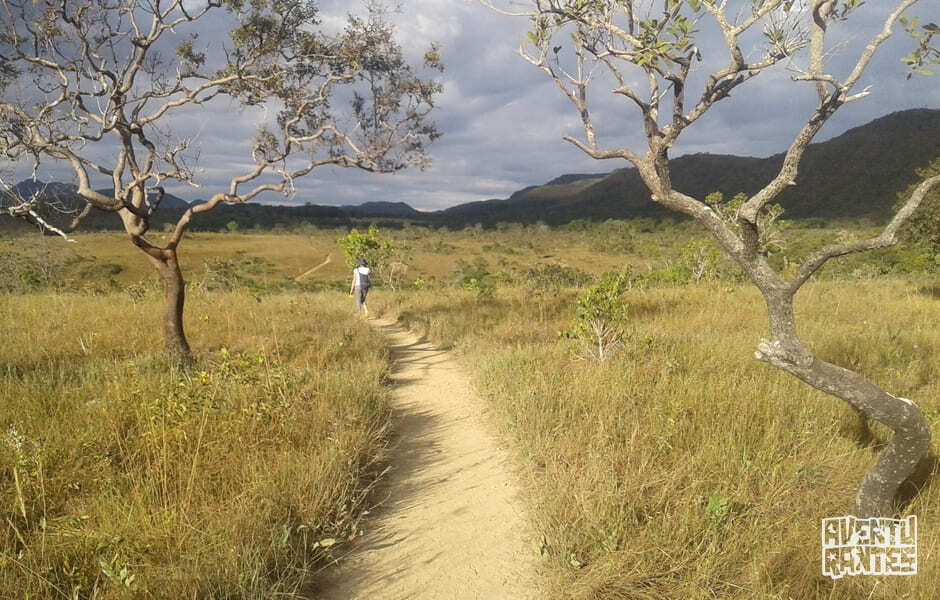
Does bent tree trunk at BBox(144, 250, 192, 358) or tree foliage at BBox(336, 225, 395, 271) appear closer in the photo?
bent tree trunk at BBox(144, 250, 192, 358)

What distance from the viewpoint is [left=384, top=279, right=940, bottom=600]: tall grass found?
2.54m

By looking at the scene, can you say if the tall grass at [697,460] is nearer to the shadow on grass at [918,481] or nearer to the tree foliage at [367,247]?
the shadow on grass at [918,481]

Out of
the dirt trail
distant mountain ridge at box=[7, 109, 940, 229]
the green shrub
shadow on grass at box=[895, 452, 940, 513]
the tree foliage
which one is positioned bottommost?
the dirt trail

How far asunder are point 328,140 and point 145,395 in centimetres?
555

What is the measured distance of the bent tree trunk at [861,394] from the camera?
261cm

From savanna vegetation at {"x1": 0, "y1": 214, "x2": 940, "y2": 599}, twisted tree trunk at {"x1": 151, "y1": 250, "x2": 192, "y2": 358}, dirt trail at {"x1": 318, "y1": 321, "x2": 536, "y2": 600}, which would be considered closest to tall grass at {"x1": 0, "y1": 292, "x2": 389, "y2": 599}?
savanna vegetation at {"x1": 0, "y1": 214, "x2": 940, "y2": 599}

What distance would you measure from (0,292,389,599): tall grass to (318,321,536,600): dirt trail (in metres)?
0.22

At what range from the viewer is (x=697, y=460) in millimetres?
3422

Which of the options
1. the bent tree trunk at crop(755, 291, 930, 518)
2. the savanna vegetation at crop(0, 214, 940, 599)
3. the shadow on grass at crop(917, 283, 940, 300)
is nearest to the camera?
the savanna vegetation at crop(0, 214, 940, 599)

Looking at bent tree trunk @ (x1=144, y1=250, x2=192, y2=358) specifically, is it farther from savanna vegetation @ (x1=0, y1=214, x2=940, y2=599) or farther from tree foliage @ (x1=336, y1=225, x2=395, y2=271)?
tree foliage @ (x1=336, y1=225, x2=395, y2=271)

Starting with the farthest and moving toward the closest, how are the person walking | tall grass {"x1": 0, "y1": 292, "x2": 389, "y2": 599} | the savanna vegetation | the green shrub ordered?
the person walking < the green shrub < the savanna vegetation < tall grass {"x1": 0, "y1": 292, "x2": 389, "y2": 599}

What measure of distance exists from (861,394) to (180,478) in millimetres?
4319

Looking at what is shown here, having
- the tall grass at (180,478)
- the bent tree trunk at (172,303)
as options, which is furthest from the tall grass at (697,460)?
the bent tree trunk at (172,303)

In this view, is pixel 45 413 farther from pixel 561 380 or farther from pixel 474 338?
pixel 474 338
